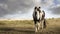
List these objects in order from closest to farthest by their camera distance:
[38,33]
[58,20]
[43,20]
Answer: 1. [38,33]
2. [43,20]
3. [58,20]

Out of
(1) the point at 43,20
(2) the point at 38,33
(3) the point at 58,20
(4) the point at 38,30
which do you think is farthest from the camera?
(3) the point at 58,20

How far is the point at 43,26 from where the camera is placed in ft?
47.2

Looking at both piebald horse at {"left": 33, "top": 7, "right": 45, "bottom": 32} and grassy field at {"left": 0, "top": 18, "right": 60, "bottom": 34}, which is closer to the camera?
grassy field at {"left": 0, "top": 18, "right": 60, "bottom": 34}

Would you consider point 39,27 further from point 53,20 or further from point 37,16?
point 53,20

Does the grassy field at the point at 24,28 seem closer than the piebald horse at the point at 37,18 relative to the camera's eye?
Yes

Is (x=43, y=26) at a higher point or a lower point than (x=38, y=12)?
lower

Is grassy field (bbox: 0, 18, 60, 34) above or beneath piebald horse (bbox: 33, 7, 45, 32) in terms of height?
beneath

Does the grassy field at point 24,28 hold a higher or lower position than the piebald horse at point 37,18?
lower

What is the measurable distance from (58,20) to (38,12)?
1487 centimetres

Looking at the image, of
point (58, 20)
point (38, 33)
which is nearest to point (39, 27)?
point (38, 33)

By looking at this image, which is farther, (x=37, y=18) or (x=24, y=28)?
(x=24, y=28)

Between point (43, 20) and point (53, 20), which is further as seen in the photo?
point (53, 20)

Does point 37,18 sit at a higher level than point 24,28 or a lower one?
higher

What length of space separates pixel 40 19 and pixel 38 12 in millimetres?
526
